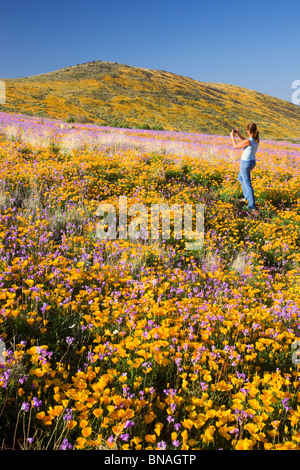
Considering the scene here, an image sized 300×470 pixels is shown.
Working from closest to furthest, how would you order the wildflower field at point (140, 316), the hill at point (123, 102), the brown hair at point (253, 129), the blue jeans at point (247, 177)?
the wildflower field at point (140, 316) < the brown hair at point (253, 129) < the blue jeans at point (247, 177) < the hill at point (123, 102)

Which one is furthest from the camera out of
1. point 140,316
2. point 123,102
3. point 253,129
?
point 123,102

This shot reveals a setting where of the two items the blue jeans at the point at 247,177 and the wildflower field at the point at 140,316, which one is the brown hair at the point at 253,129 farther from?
the wildflower field at the point at 140,316

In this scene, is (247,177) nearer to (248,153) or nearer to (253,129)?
(248,153)

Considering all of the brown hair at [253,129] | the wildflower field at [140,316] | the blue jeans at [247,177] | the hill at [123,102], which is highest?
the hill at [123,102]

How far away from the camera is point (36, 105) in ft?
138

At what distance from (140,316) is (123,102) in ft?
196

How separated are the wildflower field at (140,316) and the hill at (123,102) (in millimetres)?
27357

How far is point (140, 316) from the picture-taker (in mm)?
3205

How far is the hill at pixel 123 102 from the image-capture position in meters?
43.4

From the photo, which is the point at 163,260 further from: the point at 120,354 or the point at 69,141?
the point at 69,141

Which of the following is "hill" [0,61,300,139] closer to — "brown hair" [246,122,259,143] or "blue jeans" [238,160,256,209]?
"brown hair" [246,122,259,143]

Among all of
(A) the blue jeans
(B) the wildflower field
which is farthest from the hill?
(A) the blue jeans


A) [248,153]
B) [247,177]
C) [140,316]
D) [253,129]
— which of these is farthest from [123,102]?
[140,316]

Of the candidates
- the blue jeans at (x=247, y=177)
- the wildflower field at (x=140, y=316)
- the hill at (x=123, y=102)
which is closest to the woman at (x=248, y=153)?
the blue jeans at (x=247, y=177)
